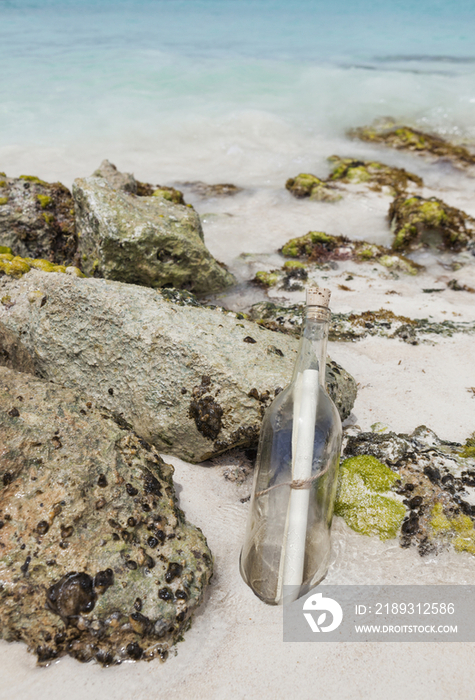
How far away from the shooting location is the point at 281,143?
40.0 feet

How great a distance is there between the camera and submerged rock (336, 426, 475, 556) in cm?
251

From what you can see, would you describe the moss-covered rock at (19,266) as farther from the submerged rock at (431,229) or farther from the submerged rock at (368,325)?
the submerged rock at (431,229)

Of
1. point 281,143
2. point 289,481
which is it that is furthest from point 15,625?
point 281,143

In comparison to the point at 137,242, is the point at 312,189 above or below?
below

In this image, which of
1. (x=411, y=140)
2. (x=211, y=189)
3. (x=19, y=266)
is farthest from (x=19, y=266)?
(x=411, y=140)

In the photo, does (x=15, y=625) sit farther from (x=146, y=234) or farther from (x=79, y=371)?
(x=146, y=234)

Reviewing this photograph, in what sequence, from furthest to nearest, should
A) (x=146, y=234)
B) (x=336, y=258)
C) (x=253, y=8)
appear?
(x=253, y=8), (x=336, y=258), (x=146, y=234)

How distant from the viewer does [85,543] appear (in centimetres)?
207

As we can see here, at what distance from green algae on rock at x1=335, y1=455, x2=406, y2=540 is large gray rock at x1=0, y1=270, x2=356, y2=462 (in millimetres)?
567

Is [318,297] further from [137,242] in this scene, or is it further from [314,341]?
[137,242]

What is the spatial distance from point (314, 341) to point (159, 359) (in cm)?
109

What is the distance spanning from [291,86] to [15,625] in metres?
21.1

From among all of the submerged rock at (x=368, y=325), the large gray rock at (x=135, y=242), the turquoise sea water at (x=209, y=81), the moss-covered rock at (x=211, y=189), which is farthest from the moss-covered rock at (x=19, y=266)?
the turquoise sea water at (x=209, y=81)

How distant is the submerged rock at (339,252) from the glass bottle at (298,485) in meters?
4.09
